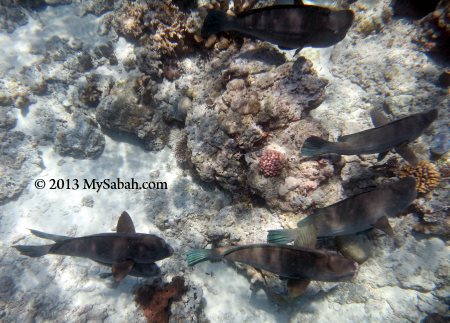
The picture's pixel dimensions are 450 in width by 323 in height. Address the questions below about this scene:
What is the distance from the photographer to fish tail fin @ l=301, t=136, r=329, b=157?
12.2 ft

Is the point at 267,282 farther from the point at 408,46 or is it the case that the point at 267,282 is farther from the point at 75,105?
the point at 75,105

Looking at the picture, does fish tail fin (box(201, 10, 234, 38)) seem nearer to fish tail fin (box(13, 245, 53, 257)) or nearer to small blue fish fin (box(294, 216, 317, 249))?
small blue fish fin (box(294, 216, 317, 249))

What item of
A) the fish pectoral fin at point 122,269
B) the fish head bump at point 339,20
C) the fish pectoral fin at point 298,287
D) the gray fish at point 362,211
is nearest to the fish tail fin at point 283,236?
the gray fish at point 362,211

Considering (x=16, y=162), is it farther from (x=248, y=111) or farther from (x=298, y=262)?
(x=298, y=262)

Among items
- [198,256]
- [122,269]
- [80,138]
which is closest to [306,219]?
[198,256]

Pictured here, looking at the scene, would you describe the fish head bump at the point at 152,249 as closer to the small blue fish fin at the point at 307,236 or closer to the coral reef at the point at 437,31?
the small blue fish fin at the point at 307,236

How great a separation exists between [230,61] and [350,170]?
286 cm

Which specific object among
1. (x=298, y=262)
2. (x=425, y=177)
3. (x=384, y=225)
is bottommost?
(x=298, y=262)

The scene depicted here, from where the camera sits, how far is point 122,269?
379cm

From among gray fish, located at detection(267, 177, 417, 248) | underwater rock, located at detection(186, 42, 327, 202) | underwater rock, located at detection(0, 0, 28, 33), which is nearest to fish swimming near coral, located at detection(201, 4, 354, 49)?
underwater rock, located at detection(186, 42, 327, 202)

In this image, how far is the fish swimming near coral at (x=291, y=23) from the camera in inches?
156

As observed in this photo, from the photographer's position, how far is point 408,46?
17.0ft

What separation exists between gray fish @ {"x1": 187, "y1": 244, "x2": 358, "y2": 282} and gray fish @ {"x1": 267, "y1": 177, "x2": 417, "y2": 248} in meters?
0.28

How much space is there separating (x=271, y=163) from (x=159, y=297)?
303 centimetres
